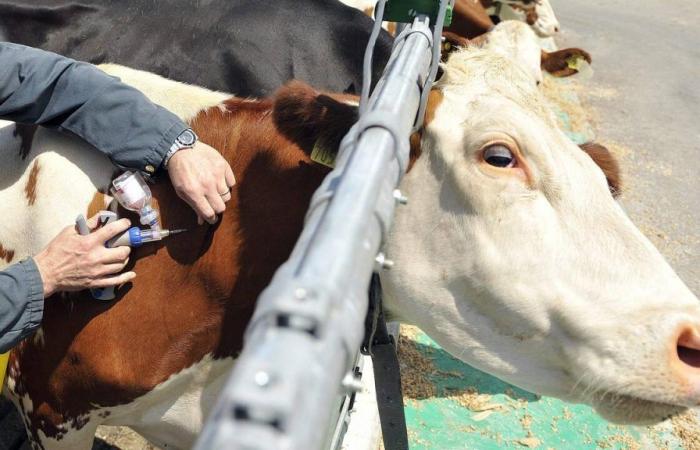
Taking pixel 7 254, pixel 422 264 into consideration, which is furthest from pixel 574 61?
pixel 7 254

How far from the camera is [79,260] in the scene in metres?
1.50

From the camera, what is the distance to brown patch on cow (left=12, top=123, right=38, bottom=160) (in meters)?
1.77

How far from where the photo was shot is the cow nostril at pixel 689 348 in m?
1.27

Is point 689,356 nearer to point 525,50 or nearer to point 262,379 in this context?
point 262,379

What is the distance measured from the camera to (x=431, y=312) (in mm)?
1514

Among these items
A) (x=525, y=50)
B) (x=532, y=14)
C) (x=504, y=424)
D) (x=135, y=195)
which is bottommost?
(x=504, y=424)

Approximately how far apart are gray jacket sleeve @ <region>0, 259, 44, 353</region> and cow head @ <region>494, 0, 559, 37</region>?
5495 millimetres

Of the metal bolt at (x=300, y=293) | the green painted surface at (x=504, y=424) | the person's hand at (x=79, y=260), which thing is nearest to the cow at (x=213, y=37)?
the person's hand at (x=79, y=260)

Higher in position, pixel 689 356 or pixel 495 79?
pixel 495 79

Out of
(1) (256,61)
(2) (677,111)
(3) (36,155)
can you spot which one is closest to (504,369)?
(3) (36,155)

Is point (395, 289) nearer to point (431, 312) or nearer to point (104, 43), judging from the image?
point (431, 312)

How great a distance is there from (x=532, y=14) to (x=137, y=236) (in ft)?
19.0

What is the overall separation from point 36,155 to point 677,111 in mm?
6971

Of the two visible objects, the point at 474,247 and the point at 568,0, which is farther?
the point at 568,0
